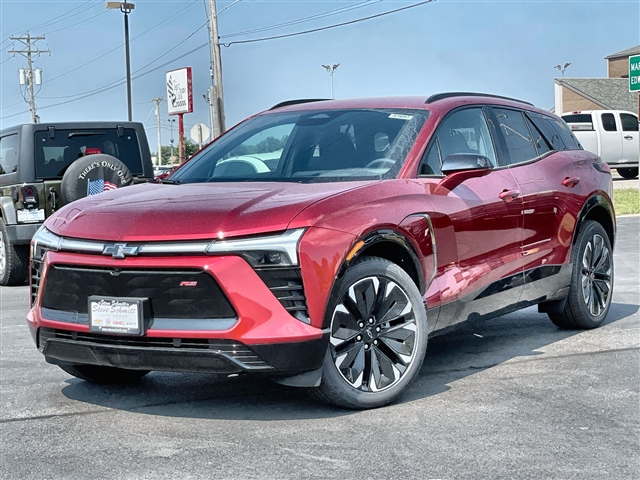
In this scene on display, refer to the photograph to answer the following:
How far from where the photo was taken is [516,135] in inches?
265

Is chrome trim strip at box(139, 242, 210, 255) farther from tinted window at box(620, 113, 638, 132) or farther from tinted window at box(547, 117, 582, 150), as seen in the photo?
tinted window at box(620, 113, 638, 132)

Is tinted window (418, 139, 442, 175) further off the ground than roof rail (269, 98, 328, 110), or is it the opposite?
roof rail (269, 98, 328, 110)

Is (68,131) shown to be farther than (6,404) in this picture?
Yes

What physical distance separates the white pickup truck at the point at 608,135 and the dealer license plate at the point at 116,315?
93.9 ft

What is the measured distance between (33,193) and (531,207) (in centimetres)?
690

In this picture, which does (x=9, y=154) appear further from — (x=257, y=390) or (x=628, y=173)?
(x=628, y=173)

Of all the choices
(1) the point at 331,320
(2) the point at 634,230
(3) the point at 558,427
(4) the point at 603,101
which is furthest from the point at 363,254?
(4) the point at 603,101

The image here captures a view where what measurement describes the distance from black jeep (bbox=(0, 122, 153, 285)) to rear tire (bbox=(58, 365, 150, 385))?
214 inches

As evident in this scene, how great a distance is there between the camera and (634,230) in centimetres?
1595

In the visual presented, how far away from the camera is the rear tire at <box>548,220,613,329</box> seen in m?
7.03

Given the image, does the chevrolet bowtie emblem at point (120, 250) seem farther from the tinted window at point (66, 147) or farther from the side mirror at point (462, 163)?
the tinted window at point (66, 147)

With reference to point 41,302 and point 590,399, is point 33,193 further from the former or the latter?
point 590,399

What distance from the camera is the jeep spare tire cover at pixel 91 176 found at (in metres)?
10.8

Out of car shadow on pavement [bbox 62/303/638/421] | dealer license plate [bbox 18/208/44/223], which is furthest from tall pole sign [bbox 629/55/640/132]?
car shadow on pavement [bbox 62/303/638/421]
